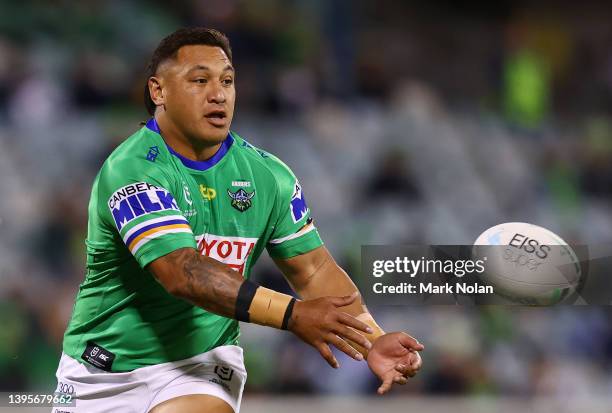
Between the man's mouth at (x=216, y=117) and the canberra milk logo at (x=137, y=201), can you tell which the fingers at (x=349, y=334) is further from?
the man's mouth at (x=216, y=117)

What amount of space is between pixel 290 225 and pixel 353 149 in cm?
511

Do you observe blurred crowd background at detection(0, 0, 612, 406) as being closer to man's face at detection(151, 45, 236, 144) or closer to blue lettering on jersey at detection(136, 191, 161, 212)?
man's face at detection(151, 45, 236, 144)

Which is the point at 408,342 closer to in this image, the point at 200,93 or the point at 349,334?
the point at 349,334

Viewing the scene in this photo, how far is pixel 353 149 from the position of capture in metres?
9.19

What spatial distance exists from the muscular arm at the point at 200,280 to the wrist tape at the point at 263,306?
0.02m

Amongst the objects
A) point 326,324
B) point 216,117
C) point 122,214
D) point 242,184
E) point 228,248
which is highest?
point 216,117

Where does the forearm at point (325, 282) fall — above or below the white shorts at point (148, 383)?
above

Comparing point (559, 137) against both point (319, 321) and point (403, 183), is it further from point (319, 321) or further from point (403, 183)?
point (319, 321)

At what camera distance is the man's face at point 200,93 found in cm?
388

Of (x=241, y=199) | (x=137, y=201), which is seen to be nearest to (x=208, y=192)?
(x=241, y=199)

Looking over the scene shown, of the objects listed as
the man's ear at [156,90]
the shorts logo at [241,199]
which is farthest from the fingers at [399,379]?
the man's ear at [156,90]

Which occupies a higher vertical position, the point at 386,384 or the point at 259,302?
the point at 259,302

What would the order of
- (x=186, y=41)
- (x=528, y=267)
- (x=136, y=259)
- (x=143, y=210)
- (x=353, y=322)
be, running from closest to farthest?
(x=353, y=322) → (x=143, y=210) → (x=136, y=259) → (x=186, y=41) → (x=528, y=267)

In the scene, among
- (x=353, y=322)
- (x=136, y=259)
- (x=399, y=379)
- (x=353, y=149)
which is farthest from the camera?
(x=353, y=149)
